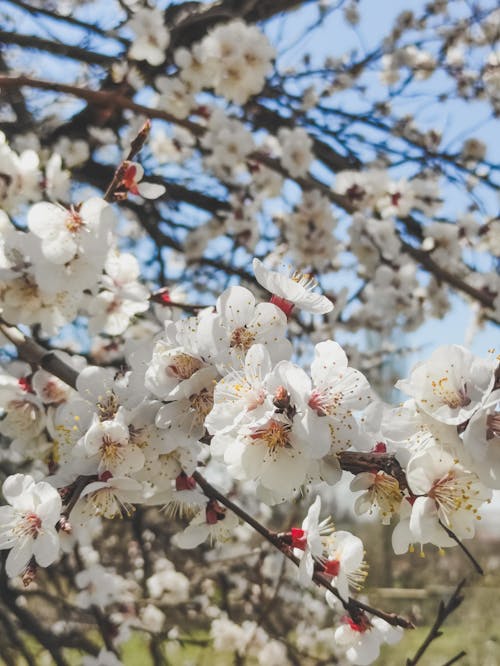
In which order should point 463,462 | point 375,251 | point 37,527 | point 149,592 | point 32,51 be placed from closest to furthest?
point 463,462
point 37,527
point 32,51
point 375,251
point 149,592

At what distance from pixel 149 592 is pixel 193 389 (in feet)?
11.4

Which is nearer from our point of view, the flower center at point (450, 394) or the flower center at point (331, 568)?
the flower center at point (450, 394)

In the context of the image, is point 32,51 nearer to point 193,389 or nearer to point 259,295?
point 259,295

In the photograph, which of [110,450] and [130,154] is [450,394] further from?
[130,154]

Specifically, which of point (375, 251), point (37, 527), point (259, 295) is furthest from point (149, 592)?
point (37, 527)

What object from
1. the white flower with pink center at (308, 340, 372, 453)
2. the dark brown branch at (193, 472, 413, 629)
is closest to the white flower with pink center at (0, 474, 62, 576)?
the dark brown branch at (193, 472, 413, 629)

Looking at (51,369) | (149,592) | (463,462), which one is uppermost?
(463,462)

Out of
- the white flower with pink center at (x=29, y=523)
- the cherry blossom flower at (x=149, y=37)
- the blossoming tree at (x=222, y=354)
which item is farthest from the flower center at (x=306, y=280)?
the cherry blossom flower at (x=149, y=37)

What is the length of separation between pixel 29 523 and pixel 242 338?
0.43 m

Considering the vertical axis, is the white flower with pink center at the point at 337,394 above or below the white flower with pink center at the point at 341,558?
above

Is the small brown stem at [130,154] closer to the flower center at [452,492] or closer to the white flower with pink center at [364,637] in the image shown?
the flower center at [452,492]

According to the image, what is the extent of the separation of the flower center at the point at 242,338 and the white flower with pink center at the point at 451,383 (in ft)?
0.78

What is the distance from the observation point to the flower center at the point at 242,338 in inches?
39.7

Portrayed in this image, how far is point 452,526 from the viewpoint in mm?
926
